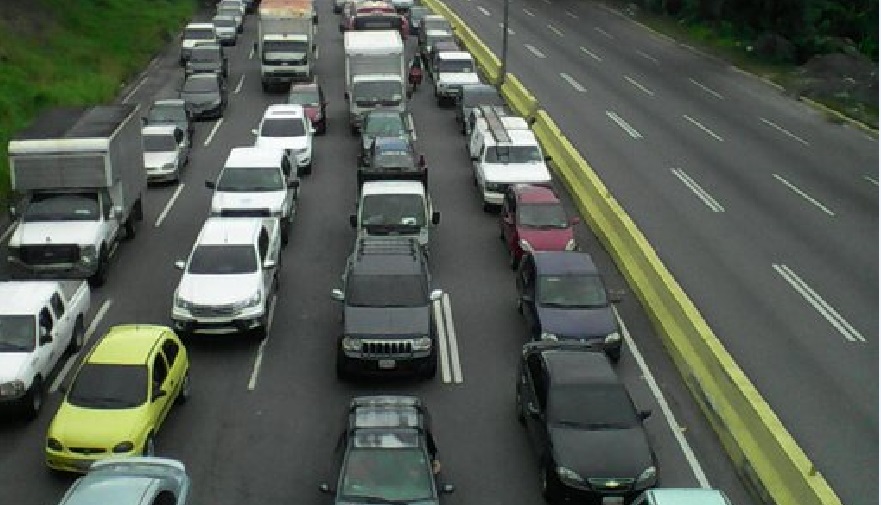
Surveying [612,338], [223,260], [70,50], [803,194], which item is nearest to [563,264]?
[612,338]

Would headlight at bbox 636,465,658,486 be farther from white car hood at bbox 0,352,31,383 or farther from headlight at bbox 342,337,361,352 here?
white car hood at bbox 0,352,31,383

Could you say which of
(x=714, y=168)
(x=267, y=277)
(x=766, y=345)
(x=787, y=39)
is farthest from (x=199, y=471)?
(x=787, y=39)

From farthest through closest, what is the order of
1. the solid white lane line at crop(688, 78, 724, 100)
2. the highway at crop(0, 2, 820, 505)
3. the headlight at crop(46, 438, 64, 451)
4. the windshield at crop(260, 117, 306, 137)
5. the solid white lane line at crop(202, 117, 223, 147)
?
the solid white lane line at crop(688, 78, 724, 100)
the solid white lane line at crop(202, 117, 223, 147)
the windshield at crop(260, 117, 306, 137)
the highway at crop(0, 2, 820, 505)
the headlight at crop(46, 438, 64, 451)

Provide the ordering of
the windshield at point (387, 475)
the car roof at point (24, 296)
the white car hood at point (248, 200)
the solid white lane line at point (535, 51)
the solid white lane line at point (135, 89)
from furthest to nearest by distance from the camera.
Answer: the solid white lane line at point (535, 51) → the solid white lane line at point (135, 89) → the white car hood at point (248, 200) → the car roof at point (24, 296) → the windshield at point (387, 475)

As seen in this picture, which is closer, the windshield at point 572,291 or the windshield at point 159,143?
the windshield at point 572,291

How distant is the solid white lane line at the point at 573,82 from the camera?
46750 mm

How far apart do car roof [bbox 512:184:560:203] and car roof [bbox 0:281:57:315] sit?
10.8 meters

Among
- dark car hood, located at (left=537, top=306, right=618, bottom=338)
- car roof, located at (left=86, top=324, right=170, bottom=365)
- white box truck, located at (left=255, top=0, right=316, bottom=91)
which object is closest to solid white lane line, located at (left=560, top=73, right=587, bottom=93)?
white box truck, located at (left=255, top=0, right=316, bottom=91)

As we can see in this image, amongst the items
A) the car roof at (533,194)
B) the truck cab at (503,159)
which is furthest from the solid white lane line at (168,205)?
the car roof at (533,194)

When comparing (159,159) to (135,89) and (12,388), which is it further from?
(135,89)

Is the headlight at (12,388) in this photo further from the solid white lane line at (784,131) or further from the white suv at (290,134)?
the solid white lane line at (784,131)

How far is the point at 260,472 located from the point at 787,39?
48.7 m

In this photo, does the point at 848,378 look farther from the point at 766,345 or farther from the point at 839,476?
the point at 839,476

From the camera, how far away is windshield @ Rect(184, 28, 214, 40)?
51562 millimetres
